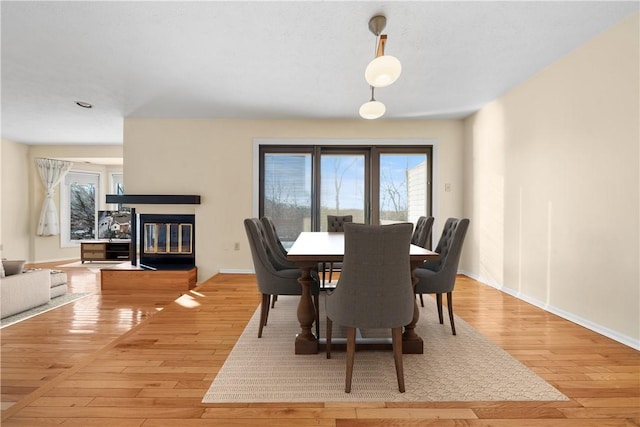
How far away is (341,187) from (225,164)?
76.1 inches

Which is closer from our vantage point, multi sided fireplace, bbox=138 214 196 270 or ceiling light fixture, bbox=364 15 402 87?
ceiling light fixture, bbox=364 15 402 87

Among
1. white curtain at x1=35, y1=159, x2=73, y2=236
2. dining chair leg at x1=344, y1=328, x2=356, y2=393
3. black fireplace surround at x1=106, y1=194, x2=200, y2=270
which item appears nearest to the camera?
dining chair leg at x1=344, y1=328, x2=356, y2=393

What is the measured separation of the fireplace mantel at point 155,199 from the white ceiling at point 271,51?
1.27m

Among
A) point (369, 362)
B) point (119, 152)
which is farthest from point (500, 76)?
point (119, 152)

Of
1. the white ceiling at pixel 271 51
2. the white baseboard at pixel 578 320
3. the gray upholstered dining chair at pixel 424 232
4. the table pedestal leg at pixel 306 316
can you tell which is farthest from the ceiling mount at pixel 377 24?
the white baseboard at pixel 578 320

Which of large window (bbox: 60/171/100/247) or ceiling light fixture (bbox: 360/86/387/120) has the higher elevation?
ceiling light fixture (bbox: 360/86/387/120)

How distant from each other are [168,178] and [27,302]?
2.36m

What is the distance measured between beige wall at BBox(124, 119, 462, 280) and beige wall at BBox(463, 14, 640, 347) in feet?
2.89

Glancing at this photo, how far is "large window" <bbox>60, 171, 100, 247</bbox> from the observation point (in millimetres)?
7148

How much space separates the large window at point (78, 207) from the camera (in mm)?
7148

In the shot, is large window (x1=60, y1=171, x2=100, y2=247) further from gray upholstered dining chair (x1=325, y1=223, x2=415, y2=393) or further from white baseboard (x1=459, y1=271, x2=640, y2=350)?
white baseboard (x1=459, y1=271, x2=640, y2=350)

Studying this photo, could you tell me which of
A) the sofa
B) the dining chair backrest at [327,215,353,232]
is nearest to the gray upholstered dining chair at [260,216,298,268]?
the dining chair backrest at [327,215,353,232]

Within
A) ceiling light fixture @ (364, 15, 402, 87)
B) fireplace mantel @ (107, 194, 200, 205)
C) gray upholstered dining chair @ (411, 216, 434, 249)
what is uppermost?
ceiling light fixture @ (364, 15, 402, 87)

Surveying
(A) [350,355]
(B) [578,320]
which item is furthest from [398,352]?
(B) [578,320]
